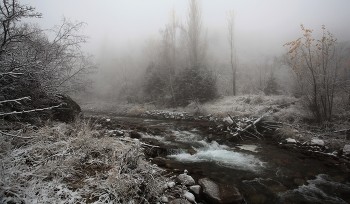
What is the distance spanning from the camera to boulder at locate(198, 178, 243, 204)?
4.39 metres

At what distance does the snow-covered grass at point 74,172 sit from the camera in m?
2.76

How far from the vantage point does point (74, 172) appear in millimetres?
3783

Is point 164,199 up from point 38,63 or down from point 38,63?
down

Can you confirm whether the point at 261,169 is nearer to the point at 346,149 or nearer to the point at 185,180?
the point at 185,180

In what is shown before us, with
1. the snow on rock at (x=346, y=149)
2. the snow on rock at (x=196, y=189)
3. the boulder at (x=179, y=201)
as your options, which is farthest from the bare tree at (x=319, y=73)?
the boulder at (x=179, y=201)

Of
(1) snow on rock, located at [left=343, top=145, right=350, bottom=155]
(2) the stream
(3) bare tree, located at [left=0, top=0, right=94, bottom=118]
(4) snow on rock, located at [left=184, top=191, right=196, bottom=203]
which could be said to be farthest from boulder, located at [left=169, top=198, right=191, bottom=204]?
(1) snow on rock, located at [left=343, top=145, right=350, bottom=155]

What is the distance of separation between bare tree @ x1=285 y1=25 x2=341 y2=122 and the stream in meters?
3.43

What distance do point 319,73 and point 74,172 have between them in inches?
428

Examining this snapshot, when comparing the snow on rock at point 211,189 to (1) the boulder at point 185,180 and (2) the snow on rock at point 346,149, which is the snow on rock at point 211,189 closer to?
(1) the boulder at point 185,180

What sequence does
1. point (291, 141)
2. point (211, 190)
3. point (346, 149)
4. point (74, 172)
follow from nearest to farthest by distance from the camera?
point (74, 172), point (211, 190), point (346, 149), point (291, 141)

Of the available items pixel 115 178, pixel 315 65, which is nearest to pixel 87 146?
pixel 115 178

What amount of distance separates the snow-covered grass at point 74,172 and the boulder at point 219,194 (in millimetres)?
994

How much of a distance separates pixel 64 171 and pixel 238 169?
4678 mm

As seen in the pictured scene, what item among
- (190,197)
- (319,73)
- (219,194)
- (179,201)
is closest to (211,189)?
(219,194)
